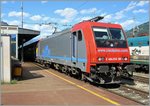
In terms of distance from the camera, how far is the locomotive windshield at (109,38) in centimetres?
1463

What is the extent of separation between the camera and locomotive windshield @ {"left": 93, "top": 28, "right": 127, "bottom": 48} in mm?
14633

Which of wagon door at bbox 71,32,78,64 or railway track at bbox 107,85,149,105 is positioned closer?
railway track at bbox 107,85,149,105

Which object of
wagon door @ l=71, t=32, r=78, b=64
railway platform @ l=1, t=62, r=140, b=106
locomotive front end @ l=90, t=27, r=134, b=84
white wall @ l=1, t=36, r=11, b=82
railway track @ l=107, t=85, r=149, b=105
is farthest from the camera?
wagon door @ l=71, t=32, r=78, b=64

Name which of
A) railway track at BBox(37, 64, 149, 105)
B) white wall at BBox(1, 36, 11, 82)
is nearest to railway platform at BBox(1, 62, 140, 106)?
railway track at BBox(37, 64, 149, 105)

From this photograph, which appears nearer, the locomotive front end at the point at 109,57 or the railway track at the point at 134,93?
the railway track at the point at 134,93

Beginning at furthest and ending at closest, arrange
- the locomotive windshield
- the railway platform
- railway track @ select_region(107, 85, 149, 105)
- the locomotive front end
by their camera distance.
Result: 1. the locomotive windshield
2. the locomotive front end
3. railway track @ select_region(107, 85, 149, 105)
4. the railway platform

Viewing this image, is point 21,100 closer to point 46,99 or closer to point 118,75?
point 46,99

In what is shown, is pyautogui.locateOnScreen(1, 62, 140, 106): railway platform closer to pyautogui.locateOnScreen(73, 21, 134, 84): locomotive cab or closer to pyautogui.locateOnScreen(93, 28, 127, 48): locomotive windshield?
pyautogui.locateOnScreen(73, 21, 134, 84): locomotive cab

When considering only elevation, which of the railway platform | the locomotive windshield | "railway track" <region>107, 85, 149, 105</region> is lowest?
"railway track" <region>107, 85, 149, 105</region>

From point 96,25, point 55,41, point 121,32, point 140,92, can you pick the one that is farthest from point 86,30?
point 55,41

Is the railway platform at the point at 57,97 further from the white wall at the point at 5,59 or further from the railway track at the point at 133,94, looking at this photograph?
the white wall at the point at 5,59

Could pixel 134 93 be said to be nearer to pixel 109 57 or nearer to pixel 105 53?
pixel 109 57

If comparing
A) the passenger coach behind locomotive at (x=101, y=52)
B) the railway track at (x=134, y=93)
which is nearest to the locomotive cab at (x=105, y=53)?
the passenger coach behind locomotive at (x=101, y=52)

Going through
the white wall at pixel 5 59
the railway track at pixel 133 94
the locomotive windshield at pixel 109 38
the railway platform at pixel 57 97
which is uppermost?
the locomotive windshield at pixel 109 38
